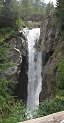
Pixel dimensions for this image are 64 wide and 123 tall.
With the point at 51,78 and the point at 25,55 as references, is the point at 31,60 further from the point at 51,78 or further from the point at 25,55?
the point at 51,78

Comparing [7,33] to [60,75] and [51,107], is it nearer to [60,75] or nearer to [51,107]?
[60,75]

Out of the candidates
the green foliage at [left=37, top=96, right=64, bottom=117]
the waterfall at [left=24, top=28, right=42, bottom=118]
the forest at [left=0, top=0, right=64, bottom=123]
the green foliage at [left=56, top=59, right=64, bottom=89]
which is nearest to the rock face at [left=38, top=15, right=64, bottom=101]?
the forest at [left=0, top=0, right=64, bottom=123]

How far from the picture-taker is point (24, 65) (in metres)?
32.2

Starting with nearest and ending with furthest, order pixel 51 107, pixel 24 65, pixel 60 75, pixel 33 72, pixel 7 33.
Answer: pixel 51 107 → pixel 60 75 → pixel 7 33 → pixel 24 65 → pixel 33 72

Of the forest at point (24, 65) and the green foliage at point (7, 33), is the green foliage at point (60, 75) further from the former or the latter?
the green foliage at point (7, 33)

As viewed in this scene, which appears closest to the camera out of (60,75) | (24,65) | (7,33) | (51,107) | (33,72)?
(51,107)

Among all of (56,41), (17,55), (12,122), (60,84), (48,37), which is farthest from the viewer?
(17,55)

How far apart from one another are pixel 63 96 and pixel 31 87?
15683 millimetres

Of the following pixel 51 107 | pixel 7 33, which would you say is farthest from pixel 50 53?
pixel 51 107

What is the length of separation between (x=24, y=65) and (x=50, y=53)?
6.82m

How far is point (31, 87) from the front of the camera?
31.4 metres

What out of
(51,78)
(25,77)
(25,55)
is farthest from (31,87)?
(51,78)

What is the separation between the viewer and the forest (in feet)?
28.2

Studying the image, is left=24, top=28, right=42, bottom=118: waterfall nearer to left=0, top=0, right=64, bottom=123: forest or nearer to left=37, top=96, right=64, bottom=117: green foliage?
left=0, top=0, right=64, bottom=123: forest
